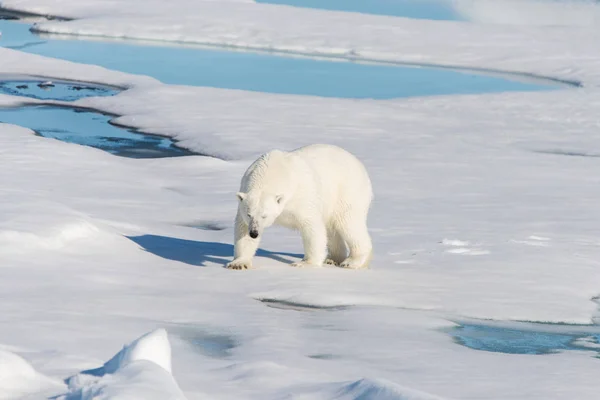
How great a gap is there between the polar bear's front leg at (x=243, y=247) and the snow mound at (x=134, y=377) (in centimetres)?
259

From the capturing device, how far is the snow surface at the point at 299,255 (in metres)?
3.93

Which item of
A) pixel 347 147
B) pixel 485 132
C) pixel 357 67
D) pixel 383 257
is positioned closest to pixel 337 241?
pixel 383 257

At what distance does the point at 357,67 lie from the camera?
20.0 metres

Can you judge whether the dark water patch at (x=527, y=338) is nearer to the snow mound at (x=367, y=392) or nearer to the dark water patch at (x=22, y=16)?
the snow mound at (x=367, y=392)

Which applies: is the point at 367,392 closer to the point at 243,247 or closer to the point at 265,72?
the point at 243,247

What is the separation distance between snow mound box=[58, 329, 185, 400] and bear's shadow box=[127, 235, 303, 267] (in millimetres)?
2810

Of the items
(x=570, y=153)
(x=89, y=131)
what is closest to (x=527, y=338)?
(x=570, y=153)

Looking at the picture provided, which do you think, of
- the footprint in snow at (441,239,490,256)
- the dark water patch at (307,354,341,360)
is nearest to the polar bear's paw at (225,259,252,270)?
the footprint in snow at (441,239,490,256)

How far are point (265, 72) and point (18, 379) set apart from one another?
633 inches

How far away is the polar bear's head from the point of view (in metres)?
5.69

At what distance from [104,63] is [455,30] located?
8598mm

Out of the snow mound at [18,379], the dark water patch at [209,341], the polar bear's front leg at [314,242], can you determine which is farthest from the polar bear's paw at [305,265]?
the snow mound at [18,379]

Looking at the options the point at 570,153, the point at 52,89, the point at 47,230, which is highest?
the point at 570,153

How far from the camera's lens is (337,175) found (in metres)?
6.31
